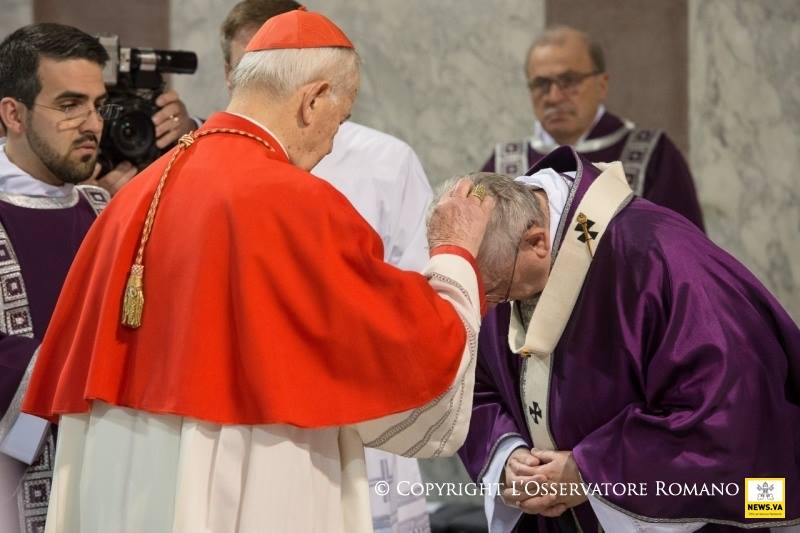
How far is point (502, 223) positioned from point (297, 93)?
684mm

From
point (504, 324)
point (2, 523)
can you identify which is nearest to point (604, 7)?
point (504, 324)

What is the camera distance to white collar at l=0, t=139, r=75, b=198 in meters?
4.47

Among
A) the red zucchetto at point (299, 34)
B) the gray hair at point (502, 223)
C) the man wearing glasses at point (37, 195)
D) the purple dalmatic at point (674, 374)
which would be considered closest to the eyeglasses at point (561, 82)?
the man wearing glasses at point (37, 195)

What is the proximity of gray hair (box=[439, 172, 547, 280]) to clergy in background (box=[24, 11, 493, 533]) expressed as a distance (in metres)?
0.34

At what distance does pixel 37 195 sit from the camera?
14.7ft

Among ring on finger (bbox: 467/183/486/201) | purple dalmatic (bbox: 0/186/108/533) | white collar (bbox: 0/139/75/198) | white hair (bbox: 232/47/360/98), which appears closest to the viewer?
white hair (bbox: 232/47/360/98)

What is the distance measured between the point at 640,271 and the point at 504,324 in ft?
2.05

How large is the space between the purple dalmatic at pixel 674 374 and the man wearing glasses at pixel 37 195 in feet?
5.39

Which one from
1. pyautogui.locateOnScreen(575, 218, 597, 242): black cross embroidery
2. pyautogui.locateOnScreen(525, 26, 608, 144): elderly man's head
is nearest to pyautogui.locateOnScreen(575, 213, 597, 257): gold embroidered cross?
pyautogui.locateOnScreen(575, 218, 597, 242): black cross embroidery

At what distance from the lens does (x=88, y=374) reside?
3.24 meters

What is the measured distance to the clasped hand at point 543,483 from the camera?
12.3 feet

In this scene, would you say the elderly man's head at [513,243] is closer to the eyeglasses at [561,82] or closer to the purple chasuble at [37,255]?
the purple chasuble at [37,255]

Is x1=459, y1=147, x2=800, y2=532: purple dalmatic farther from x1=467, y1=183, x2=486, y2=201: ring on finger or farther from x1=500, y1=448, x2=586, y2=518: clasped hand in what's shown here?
x1=467, y1=183, x2=486, y2=201: ring on finger

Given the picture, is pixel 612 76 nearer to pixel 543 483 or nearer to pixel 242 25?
pixel 242 25
